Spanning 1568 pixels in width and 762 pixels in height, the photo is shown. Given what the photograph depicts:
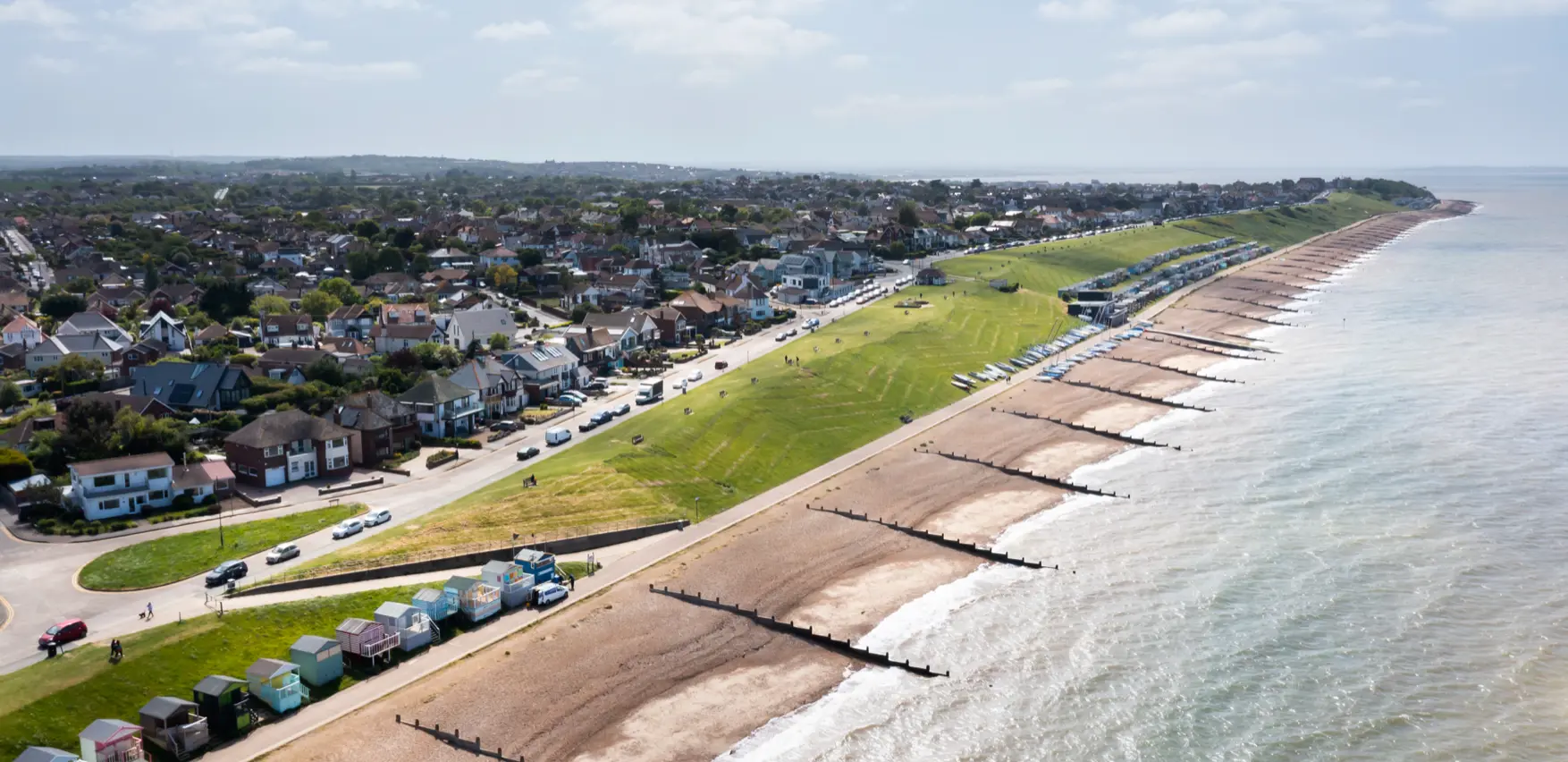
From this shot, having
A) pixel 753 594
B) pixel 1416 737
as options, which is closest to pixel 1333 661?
pixel 1416 737

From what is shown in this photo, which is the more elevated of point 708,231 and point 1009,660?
point 708,231

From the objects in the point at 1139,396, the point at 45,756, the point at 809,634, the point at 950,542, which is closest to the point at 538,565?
the point at 809,634

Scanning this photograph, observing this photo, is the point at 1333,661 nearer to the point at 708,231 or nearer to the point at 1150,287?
the point at 1150,287

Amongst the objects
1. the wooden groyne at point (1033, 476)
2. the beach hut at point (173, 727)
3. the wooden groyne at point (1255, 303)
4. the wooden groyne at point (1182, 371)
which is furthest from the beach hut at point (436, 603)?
the wooden groyne at point (1255, 303)

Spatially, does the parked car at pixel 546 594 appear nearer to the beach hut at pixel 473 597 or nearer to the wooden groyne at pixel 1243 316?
the beach hut at pixel 473 597

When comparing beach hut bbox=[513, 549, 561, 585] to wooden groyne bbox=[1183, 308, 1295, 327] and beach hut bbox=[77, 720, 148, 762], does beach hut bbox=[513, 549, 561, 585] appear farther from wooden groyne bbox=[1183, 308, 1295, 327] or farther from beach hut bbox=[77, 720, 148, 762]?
wooden groyne bbox=[1183, 308, 1295, 327]
